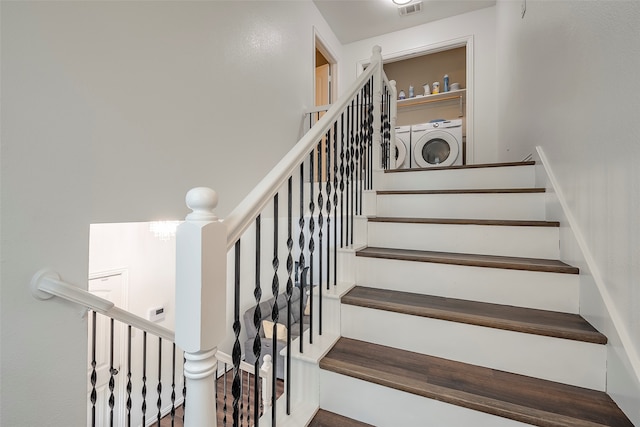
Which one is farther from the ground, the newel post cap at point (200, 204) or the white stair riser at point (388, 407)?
the newel post cap at point (200, 204)

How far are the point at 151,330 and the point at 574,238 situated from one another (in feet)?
7.60

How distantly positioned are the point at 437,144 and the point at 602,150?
3.46m

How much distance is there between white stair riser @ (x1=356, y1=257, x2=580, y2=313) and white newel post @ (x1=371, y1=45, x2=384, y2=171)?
3.08 feet

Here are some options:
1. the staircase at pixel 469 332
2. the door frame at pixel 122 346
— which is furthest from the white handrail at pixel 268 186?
the door frame at pixel 122 346

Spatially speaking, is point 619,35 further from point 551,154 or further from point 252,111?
point 252,111

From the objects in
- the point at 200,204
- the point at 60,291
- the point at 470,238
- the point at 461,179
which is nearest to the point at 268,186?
the point at 200,204

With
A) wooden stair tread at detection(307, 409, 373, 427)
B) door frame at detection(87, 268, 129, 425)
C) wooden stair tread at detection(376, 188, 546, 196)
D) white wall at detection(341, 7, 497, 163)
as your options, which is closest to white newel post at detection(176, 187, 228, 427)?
wooden stair tread at detection(307, 409, 373, 427)

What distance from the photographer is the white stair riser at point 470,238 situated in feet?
4.56

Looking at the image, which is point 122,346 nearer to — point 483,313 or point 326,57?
point 483,313

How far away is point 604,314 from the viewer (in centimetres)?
95

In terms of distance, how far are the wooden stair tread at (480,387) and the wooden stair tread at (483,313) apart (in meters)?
0.16

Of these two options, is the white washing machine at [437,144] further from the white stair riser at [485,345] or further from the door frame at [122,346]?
the door frame at [122,346]

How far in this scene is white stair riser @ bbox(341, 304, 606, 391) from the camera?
0.95 m

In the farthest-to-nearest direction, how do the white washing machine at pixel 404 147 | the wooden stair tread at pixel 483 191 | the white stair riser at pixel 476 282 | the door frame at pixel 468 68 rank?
the white washing machine at pixel 404 147 < the door frame at pixel 468 68 < the wooden stair tread at pixel 483 191 < the white stair riser at pixel 476 282
